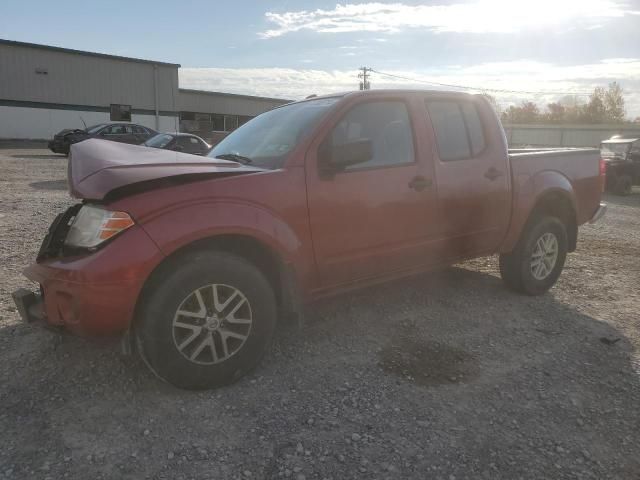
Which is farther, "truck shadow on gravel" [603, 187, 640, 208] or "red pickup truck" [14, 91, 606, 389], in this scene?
"truck shadow on gravel" [603, 187, 640, 208]

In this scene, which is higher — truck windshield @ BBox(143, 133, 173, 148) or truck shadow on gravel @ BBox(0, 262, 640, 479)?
truck windshield @ BBox(143, 133, 173, 148)

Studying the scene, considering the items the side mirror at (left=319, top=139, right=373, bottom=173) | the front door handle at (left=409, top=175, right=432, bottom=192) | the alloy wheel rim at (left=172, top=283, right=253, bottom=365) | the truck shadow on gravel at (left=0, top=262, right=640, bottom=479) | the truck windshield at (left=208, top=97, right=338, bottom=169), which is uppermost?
the truck windshield at (left=208, top=97, right=338, bottom=169)

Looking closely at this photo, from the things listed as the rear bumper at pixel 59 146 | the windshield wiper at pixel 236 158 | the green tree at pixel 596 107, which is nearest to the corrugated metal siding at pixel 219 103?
the rear bumper at pixel 59 146

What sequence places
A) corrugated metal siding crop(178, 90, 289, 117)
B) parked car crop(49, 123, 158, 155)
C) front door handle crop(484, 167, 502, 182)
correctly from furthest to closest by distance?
corrugated metal siding crop(178, 90, 289, 117) → parked car crop(49, 123, 158, 155) → front door handle crop(484, 167, 502, 182)

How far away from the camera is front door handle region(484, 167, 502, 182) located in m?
4.26

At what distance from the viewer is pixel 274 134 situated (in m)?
3.74

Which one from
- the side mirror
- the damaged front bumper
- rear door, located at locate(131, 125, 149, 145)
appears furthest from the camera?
rear door, located at locate(131, 125, 149, 145)

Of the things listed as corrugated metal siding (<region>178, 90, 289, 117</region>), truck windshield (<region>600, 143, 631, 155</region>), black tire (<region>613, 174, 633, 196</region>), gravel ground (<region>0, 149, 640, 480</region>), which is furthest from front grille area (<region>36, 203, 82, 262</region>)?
corrugated metal siding (<region>178, 90, 289, 117</region>)

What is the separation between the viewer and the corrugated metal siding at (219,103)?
43281 mm

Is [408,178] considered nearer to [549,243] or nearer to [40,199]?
[549,243]

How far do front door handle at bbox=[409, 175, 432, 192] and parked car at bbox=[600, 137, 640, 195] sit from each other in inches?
539

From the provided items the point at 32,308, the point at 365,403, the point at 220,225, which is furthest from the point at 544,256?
the point at 32,308

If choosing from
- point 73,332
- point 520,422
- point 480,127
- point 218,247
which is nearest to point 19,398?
point 73,332

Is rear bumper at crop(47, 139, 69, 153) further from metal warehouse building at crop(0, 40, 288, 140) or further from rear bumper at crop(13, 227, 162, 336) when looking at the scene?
rear bumper at crop(13, 227, 162, 336)
